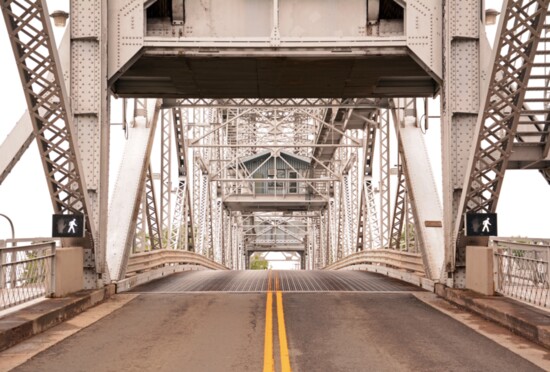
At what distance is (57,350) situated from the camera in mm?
9102

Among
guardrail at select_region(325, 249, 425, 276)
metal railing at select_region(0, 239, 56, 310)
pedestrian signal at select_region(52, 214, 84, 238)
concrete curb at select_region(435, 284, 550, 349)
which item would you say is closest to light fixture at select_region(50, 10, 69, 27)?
pedestrian signal at select_region(52, 214, 84, 238)

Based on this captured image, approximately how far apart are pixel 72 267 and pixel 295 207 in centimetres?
5282

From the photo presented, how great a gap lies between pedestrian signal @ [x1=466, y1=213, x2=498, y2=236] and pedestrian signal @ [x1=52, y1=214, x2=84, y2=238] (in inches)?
295

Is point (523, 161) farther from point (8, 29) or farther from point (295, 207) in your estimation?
point (295, 207)

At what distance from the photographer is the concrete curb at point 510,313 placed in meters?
9.33

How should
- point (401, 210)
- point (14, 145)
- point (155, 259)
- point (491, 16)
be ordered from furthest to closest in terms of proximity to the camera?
point (401, 210), point (155, 259), point (491, 16), point (14, 145)

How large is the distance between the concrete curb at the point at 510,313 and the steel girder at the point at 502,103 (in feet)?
5.03

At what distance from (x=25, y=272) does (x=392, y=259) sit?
14.0 meters

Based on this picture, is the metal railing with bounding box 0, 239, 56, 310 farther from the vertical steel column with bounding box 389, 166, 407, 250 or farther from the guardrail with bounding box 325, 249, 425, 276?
the vertical steel column with bounding box 389, 166, 407, 250

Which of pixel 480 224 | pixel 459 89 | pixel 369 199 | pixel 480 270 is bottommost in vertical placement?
pixel 480 270

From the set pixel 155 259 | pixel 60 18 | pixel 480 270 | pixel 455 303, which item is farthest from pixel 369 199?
pixel 60 18

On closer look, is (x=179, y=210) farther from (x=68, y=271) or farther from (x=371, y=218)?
(x=68, y=271)

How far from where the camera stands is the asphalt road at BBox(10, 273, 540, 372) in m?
8.07

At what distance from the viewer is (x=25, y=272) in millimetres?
11250
